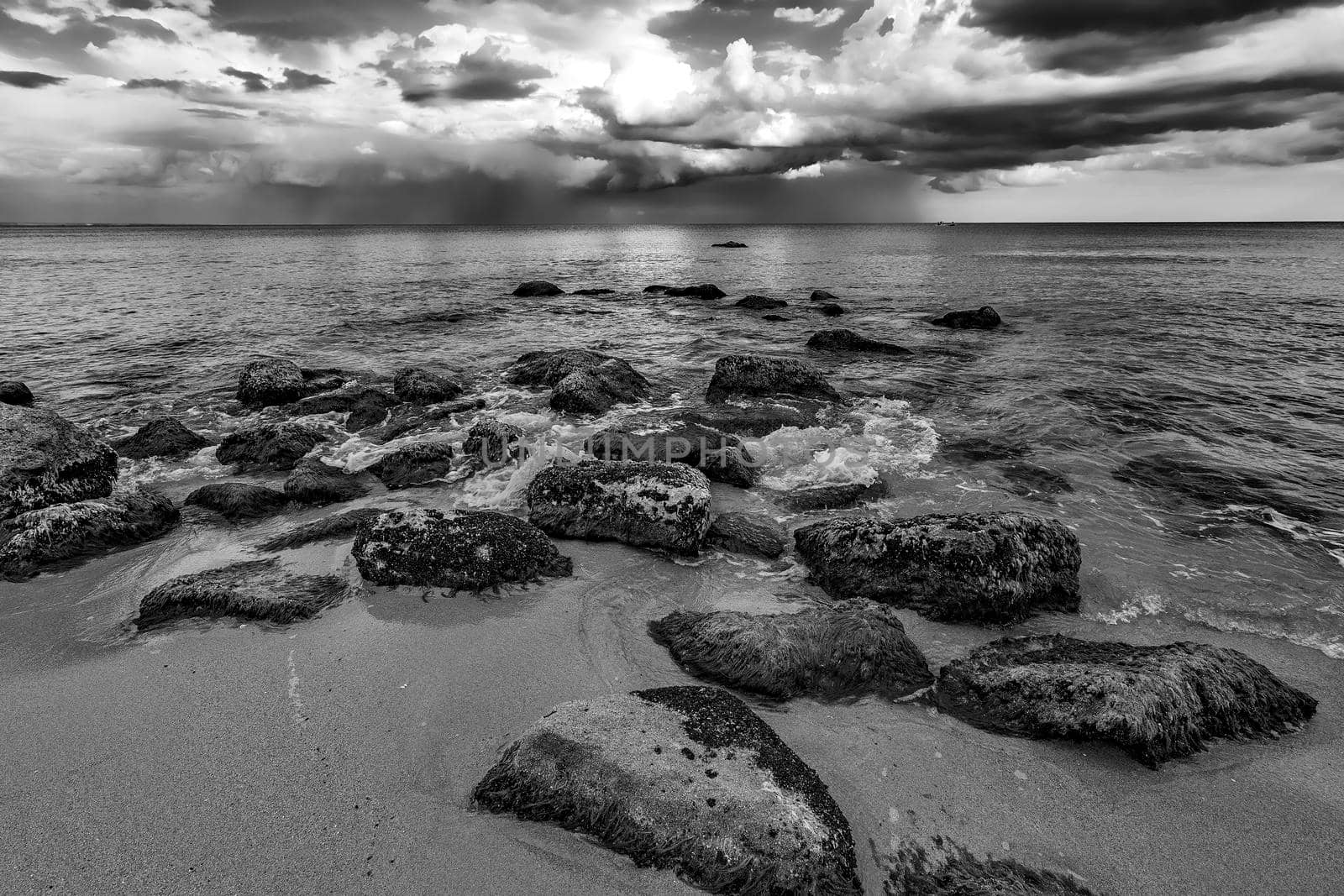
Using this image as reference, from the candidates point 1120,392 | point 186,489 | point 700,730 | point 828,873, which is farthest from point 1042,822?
point 1120,392

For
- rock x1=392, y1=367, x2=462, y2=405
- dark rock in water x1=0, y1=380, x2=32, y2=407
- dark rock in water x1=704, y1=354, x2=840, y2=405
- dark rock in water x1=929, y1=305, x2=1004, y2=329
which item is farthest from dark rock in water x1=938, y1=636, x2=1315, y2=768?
dark rock in water x1=929, y1=305, x2=1004, y2=329

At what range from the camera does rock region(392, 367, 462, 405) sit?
47.4ft

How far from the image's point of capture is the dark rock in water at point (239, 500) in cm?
855

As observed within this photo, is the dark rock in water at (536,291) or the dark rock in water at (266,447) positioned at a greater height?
the dark rock in water at (536,291)

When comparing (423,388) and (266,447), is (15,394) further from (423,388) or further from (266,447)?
(423,388)

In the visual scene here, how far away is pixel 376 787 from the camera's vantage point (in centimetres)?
420

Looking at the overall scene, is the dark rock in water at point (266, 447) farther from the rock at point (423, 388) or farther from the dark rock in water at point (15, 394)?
the dark rock in water at point (15, 394)

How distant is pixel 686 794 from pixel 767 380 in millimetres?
11822

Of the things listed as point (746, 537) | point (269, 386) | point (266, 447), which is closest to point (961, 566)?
point (746, 537)

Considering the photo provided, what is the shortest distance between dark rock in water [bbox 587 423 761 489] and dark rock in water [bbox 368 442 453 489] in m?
2.43

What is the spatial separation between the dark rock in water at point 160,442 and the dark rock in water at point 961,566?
1124 centimetres

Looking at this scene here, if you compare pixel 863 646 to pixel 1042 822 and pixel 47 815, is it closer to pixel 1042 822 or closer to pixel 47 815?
pixel 1042 822

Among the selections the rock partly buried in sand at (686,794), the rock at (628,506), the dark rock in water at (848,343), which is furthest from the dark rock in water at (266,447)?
the dark rock in water at (848,343)

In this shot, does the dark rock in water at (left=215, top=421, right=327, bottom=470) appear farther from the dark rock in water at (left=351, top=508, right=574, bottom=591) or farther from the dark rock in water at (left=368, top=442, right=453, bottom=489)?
the dark rock in water at (left=351, top=508, right=574, bottom=591)
